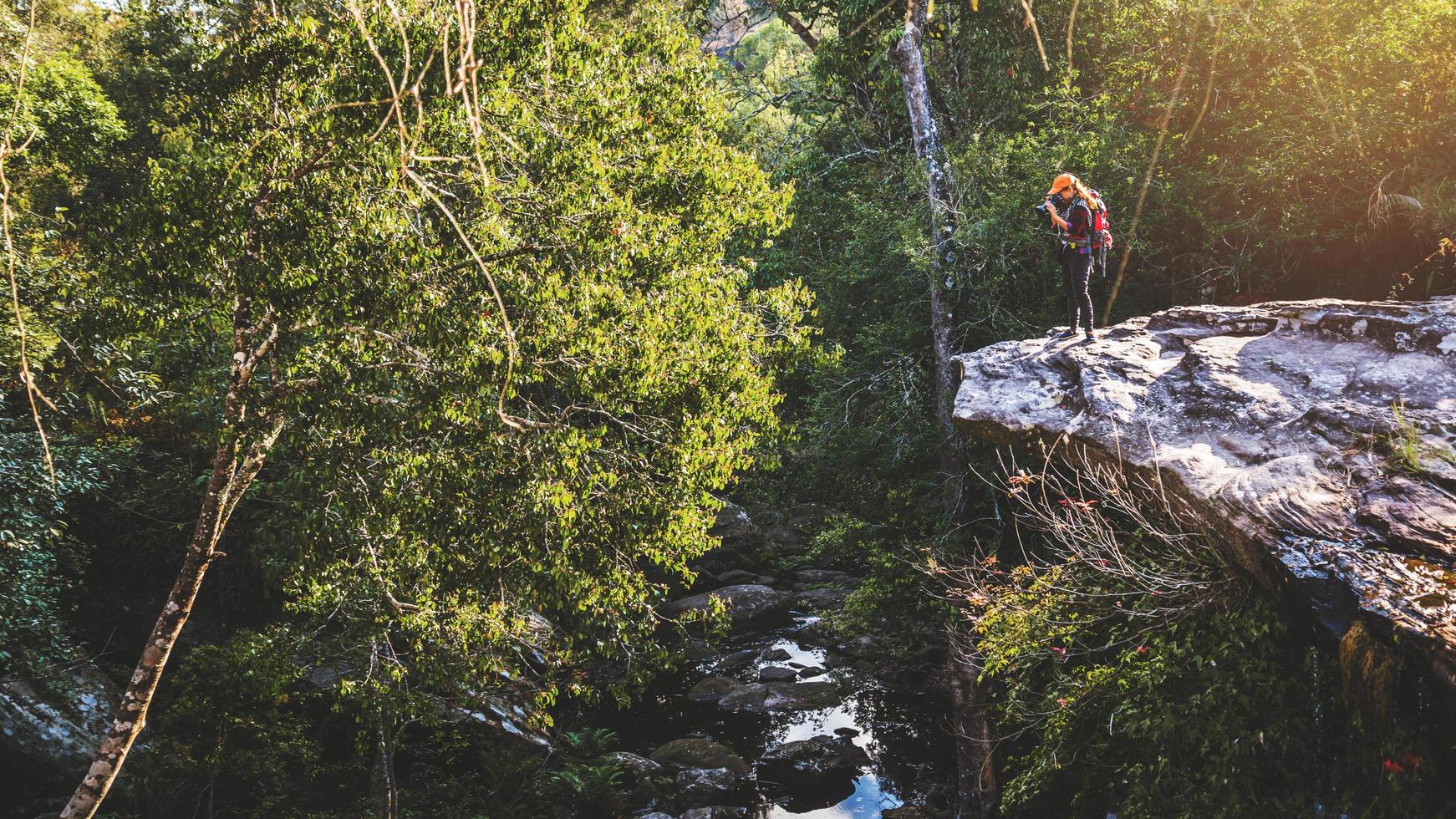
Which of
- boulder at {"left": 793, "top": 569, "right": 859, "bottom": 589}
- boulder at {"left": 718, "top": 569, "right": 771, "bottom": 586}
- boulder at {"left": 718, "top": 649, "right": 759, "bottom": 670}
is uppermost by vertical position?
boulder at {"left": 718, "top": 569, "right": 771, "bottom": 586}

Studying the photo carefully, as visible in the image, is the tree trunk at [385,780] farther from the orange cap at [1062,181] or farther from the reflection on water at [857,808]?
the orange cap at [1062,181]

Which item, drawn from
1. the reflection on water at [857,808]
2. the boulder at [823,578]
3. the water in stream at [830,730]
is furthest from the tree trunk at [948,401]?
the boulder at [823,578]

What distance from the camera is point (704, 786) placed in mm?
13117

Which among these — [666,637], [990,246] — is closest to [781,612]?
[666,637]

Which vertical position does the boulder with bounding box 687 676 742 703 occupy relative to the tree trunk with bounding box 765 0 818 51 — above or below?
below

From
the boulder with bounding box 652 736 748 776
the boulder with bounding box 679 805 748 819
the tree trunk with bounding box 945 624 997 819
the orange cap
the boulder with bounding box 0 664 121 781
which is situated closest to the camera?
the orange cap

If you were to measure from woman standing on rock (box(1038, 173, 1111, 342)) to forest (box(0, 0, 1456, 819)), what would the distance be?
161 mm

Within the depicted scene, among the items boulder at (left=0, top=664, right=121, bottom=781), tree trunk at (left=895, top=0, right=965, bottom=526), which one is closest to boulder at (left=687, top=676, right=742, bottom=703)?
tree trunk at (left=895, top=0, right=965, bottom=526)

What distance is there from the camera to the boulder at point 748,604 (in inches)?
757

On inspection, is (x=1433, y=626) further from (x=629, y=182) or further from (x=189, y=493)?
(x=189, y=493)

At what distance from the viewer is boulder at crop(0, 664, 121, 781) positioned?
33.6 feet

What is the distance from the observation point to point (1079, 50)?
51.1 feet

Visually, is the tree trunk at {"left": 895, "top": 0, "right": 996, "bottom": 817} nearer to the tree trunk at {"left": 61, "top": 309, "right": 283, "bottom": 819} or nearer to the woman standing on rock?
the woman standing on rock

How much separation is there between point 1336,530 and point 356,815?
37.8ft
